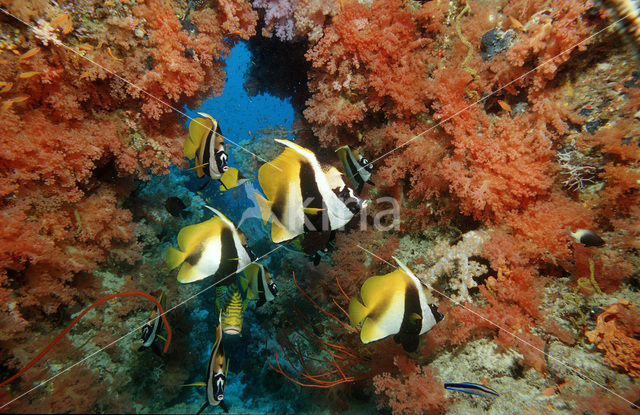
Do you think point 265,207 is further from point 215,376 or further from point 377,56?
point 377,56

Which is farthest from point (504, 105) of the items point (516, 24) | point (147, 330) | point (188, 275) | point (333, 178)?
point (147, 330)

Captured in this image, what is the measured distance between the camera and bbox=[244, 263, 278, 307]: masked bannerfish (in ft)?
11.2

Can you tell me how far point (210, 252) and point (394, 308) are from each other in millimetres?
1561

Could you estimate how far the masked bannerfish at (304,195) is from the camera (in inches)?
67.2

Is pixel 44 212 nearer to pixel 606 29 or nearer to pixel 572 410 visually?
pixel 572 410

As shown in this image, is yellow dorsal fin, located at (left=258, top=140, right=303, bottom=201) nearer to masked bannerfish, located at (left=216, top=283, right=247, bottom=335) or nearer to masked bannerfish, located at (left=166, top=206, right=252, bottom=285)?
masked bannerfish, located at (left=166, top=206, right=252, bottom=285)

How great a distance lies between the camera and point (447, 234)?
3588mm

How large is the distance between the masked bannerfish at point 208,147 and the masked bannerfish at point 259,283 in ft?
3.86

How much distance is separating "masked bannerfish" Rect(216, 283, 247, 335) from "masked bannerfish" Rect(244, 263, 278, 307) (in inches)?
14.3

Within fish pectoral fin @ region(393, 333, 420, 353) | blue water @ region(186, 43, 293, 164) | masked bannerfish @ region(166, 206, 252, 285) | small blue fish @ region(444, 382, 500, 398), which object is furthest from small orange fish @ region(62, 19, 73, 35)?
small blue fish @ region(444, 382, 500, 398)

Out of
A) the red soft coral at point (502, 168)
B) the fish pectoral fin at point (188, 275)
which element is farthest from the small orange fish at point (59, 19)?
the red soft coral at point (502, 168)

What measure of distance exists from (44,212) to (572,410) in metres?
5.18

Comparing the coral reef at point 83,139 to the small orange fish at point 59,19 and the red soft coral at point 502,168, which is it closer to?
the small orange fish at point 59,19

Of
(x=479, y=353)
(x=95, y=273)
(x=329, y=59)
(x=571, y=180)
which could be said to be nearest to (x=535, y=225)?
(x=571, y=180)
